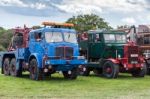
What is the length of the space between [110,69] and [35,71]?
165 inches

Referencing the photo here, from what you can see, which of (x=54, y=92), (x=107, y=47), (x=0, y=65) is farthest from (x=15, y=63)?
(x=54, y=92)

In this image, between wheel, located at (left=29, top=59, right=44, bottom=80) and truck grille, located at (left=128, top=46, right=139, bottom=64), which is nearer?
wheel, located at (left=29, top=59, right=44, bottom=80)

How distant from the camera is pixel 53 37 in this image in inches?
885

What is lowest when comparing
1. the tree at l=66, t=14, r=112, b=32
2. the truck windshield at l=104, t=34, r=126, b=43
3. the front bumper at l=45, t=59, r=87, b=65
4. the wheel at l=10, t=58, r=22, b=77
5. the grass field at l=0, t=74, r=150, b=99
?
the grass field at l=0, t=74, r=150, b=99

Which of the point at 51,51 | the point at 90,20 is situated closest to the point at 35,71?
the point at 51,51

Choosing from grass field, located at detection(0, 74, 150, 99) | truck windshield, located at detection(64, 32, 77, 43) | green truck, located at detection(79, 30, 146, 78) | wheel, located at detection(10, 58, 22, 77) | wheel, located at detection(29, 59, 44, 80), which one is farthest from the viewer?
wheel, located at detection(10, 58, 22, 77)

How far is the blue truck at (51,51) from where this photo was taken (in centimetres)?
2209

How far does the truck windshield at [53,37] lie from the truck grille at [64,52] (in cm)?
50

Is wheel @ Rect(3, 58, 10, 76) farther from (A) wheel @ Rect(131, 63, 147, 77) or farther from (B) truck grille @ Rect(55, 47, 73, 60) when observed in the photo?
(A) wheel @ Rect(131, 63, 147, 77)

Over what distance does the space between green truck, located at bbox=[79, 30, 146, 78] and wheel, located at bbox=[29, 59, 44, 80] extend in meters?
2.28

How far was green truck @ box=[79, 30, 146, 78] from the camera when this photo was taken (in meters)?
24.9

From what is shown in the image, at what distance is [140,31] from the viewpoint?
2847cm

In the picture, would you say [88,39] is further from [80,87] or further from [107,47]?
[80,87]

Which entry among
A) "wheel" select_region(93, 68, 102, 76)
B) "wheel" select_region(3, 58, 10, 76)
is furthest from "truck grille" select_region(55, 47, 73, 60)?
"wheel" select_region(3, 58, 10, 76)
